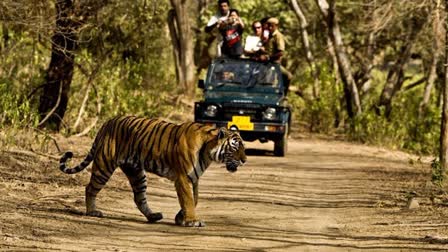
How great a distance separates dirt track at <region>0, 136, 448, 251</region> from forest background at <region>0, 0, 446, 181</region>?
217cm

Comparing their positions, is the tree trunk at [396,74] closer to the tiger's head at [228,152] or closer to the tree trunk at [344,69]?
the tree trunk at [344,69]

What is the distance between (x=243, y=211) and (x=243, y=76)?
28.1 ft

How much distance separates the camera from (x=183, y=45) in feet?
105

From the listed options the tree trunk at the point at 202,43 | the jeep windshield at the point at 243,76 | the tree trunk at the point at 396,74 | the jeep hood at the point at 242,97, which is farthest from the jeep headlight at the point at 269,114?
the tree trunk at the point at 202,43

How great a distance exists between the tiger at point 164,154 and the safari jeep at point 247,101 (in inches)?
324

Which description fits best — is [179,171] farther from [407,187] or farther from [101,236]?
[407,187]

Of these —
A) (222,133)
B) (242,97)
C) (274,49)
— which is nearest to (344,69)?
(274,49)

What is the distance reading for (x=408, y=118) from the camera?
27.7m

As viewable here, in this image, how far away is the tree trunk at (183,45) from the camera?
101ft

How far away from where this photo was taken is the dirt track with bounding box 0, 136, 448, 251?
9.44 metres

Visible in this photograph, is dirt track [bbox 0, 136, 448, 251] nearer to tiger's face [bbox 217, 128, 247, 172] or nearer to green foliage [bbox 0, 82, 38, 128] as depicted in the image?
green foliage [bbox 0, 82, 38, 128]

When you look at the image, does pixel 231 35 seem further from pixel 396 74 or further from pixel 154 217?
pixel 154 217

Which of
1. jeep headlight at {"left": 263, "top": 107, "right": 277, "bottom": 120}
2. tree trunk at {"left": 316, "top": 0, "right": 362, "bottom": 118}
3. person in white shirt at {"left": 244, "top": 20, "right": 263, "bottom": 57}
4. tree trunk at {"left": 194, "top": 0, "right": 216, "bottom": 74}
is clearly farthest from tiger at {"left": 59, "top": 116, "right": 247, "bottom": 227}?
tree trunk at {"left": 194, "top": 0, "right": 216, "bottom": 74}

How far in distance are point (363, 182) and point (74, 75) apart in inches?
342
